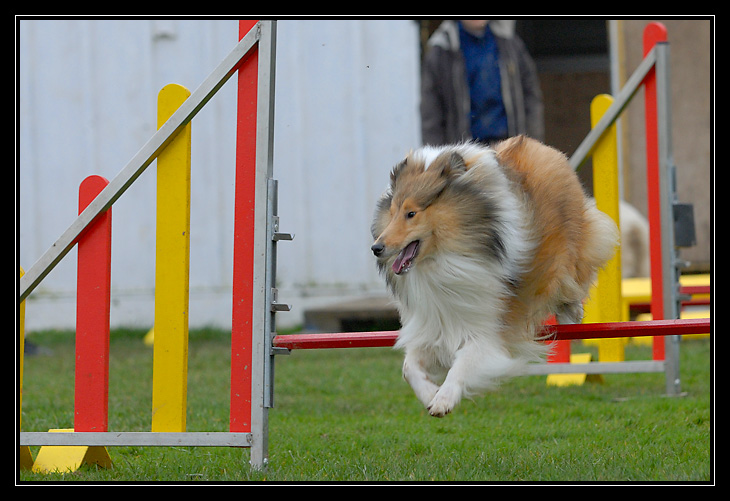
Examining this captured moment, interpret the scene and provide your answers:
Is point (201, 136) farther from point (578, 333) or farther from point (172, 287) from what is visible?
point (578, 333)

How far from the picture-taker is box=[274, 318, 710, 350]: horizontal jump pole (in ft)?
10.1

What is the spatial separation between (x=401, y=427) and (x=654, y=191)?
1895 millimetres

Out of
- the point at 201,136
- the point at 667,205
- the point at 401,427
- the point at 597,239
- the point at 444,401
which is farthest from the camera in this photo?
the point at 201,136

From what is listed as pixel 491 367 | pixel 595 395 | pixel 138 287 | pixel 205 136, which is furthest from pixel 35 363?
pixel 491 367

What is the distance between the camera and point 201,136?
853cm

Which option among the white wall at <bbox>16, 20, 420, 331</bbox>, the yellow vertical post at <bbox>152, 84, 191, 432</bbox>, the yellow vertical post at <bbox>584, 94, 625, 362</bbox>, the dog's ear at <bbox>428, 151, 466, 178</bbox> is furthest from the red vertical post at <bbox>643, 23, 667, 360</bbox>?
the white wall at <bbox>16, 20, 420, 331</bbox>

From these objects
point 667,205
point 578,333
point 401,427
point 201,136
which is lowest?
point 401,427

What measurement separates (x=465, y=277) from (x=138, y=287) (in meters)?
6.03

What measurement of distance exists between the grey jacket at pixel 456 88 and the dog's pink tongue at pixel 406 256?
129 inches

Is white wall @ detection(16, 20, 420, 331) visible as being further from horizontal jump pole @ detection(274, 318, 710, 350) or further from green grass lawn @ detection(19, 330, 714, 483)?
horizontal jump pole @ detection(274, 318, 710, 350)

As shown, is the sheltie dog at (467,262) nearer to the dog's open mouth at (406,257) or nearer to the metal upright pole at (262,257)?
the dog's open mouth at (406,257)

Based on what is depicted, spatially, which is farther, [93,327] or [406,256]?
[93,327]

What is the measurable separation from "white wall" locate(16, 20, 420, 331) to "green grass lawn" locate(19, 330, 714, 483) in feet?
6.93

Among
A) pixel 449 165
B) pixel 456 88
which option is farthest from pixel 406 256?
pixel 456 88
